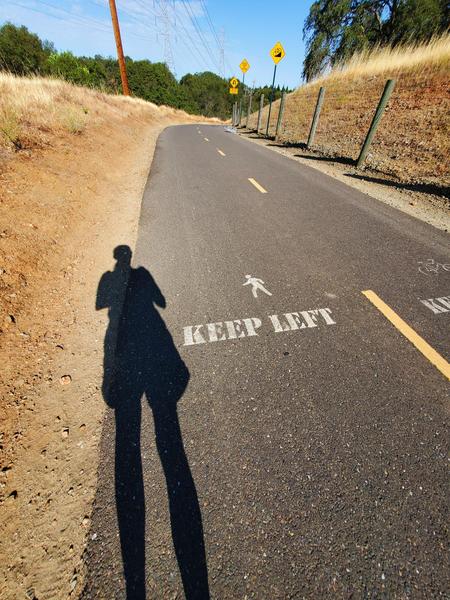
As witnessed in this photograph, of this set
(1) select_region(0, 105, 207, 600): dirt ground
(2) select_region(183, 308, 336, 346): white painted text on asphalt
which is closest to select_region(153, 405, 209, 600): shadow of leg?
(1) select_region(0, 105, 207, 600): dirt ground

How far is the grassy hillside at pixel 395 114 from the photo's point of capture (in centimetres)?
993

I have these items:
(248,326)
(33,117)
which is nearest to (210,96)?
(33,117)

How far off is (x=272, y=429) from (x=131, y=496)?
1.06 m

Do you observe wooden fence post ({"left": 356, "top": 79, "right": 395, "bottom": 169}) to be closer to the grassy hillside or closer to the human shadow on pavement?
the grassy hillside

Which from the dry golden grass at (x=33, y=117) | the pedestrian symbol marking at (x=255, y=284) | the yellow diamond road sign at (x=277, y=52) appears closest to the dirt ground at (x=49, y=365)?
the dry golden grass at (x=33, y=117)

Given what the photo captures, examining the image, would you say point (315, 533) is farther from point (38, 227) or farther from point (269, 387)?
point (38, 227)

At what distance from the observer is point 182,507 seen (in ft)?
5.77

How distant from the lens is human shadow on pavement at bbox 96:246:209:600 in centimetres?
157

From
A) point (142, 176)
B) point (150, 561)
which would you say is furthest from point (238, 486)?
point (142, 176)

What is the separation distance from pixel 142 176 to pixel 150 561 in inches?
365

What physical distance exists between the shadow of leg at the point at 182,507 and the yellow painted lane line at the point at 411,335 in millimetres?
2426

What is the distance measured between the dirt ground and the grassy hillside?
9.41 meters

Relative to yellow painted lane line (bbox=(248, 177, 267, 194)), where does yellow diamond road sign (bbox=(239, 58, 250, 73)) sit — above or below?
above

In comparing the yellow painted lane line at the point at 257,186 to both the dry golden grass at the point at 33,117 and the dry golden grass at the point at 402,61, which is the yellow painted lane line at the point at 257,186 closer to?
the dry golden grass at the point at 33,117
